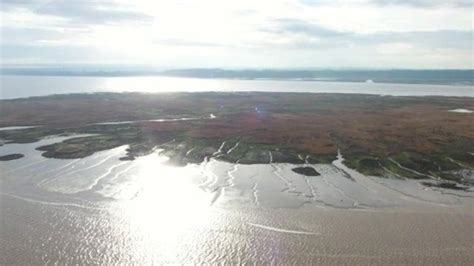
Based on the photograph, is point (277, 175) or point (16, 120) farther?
point (16, 120)

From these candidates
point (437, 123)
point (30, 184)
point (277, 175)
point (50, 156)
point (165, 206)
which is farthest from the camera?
point (437, 123)

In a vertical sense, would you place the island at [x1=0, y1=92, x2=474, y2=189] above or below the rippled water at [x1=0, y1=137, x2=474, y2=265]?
above

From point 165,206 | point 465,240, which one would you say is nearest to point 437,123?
point 465,240

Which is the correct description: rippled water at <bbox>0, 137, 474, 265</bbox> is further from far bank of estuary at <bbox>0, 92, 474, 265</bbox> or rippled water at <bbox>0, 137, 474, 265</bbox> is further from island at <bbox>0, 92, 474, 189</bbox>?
island at <bbox>0, 92, 474, 189</bbox>

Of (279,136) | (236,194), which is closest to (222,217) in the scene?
(236,194)

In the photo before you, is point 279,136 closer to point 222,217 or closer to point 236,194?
point 236,194

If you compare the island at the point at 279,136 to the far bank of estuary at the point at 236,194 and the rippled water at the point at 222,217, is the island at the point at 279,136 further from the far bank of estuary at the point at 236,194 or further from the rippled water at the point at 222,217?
the rippled water at the point at 222,217

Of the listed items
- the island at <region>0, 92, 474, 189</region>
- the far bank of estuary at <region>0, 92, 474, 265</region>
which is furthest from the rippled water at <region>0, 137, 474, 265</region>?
the island at <region>0, 92, 474, 189</region>

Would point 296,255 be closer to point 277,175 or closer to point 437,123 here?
point 277,175
